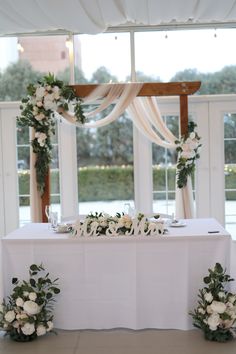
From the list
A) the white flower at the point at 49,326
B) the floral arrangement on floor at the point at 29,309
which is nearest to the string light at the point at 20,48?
the floral arrangement on floor at the point at 29,309

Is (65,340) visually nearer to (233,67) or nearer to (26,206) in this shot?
(26,206)

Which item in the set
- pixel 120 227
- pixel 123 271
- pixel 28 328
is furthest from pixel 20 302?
pixel 120 227

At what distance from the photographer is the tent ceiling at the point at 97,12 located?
14.0 ft

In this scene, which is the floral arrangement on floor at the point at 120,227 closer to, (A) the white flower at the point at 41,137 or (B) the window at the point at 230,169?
(A) the white flower at the point at 41,137

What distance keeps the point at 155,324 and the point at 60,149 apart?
315cm

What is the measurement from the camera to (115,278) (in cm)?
356

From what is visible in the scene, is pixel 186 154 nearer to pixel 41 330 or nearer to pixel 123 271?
pixel 123 271

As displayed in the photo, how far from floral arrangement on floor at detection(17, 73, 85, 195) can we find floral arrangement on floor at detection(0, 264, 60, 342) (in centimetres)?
209

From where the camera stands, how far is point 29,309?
11.1 ft

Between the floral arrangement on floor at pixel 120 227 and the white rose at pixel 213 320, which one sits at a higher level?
the floral arrangement on floor at pixel 120 227

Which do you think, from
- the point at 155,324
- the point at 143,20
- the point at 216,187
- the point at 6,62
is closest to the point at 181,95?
the point at 143,20

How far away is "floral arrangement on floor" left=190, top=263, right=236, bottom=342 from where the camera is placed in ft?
11.0

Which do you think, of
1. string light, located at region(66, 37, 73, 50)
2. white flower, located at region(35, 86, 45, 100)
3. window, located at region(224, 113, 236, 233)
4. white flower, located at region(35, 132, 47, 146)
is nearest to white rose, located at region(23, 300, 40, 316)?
white flower, located at region(35, 132, 47, 146)

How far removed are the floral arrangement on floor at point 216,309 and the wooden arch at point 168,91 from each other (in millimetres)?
2417
